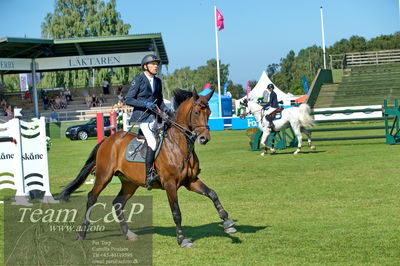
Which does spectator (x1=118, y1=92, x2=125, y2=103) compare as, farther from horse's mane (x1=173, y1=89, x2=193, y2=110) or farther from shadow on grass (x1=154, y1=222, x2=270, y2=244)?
horse's mane (x1=173, y1=89, x2=193, y2=110)

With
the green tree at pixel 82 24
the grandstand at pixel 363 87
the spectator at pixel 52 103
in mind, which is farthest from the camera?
the green tree at pixel 82 24

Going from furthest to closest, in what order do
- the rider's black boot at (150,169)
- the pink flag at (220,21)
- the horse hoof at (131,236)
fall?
the pink flag at (220,21) → the horse hoof at (131,236) → the rider's black boot at (150,169)

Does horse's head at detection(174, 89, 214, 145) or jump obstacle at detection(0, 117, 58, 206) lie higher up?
horse's head at detection(174, 89, 214, 145)

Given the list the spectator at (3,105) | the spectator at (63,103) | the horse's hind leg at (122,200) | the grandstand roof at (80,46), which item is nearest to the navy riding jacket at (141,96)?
the horse's hind leg at (122,200)

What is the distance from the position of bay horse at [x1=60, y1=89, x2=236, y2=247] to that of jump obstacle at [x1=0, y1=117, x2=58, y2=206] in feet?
14.0

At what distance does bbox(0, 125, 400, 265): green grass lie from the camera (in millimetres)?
7062

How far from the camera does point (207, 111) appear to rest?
7.92 meters

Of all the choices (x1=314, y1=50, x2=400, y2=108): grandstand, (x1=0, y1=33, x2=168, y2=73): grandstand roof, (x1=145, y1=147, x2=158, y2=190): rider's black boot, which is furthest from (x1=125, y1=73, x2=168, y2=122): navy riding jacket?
(x1=0, y1=33, x2=168, y2=73): grandstand roof

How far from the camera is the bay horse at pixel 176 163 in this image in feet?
25.8

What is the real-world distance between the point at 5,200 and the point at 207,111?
7.13 metres

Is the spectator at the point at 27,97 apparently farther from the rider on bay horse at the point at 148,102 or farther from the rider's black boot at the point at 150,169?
the rider's black boot at the point at 150,169

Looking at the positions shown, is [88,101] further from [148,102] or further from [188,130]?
[188,130]

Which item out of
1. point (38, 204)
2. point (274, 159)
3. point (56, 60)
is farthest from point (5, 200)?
point (56, 60)

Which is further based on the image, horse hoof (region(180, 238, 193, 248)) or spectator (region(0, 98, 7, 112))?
spectator (region(0, 98, 7, 112))
